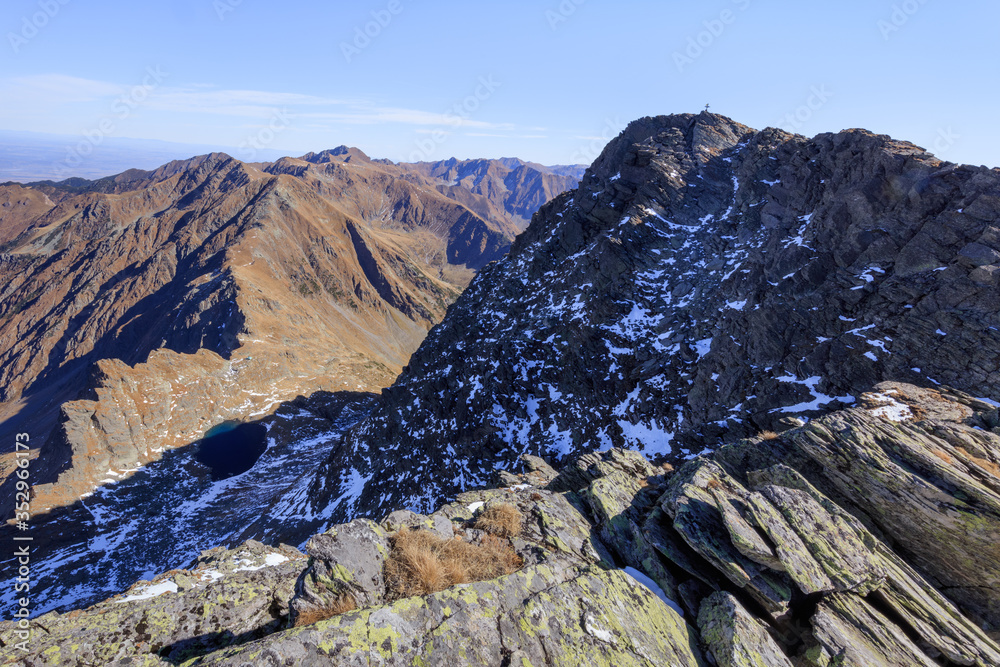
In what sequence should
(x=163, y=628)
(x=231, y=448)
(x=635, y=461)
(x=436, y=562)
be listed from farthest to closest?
1. (x=231, y=448)
2. (x=635, y=461)
3. (x=163, y=628)
4. (x=436, y=562)

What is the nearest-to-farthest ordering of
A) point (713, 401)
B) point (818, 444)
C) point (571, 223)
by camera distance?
point (818, 444) < point (713, 401) < point (571, 223)

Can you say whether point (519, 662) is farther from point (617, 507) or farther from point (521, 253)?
point (521, 253)

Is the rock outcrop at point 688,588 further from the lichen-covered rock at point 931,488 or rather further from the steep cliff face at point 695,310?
the steep cliff face at point 695,310

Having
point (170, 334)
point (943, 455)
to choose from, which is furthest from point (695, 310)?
point (170, 334)

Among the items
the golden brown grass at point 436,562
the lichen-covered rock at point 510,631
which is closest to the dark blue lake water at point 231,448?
the golden brown grass at point 436,562

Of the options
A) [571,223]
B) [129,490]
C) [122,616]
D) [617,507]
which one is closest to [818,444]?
[617,507]

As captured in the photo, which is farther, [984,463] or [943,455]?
[943,455]

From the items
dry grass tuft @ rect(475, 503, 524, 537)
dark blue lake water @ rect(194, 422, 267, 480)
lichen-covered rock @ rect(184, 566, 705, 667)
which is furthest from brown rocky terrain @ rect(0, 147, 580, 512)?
lichen-covered rock @ rect(184, 566, 705, 667)

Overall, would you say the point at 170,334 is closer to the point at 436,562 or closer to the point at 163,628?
the point at 163,628
